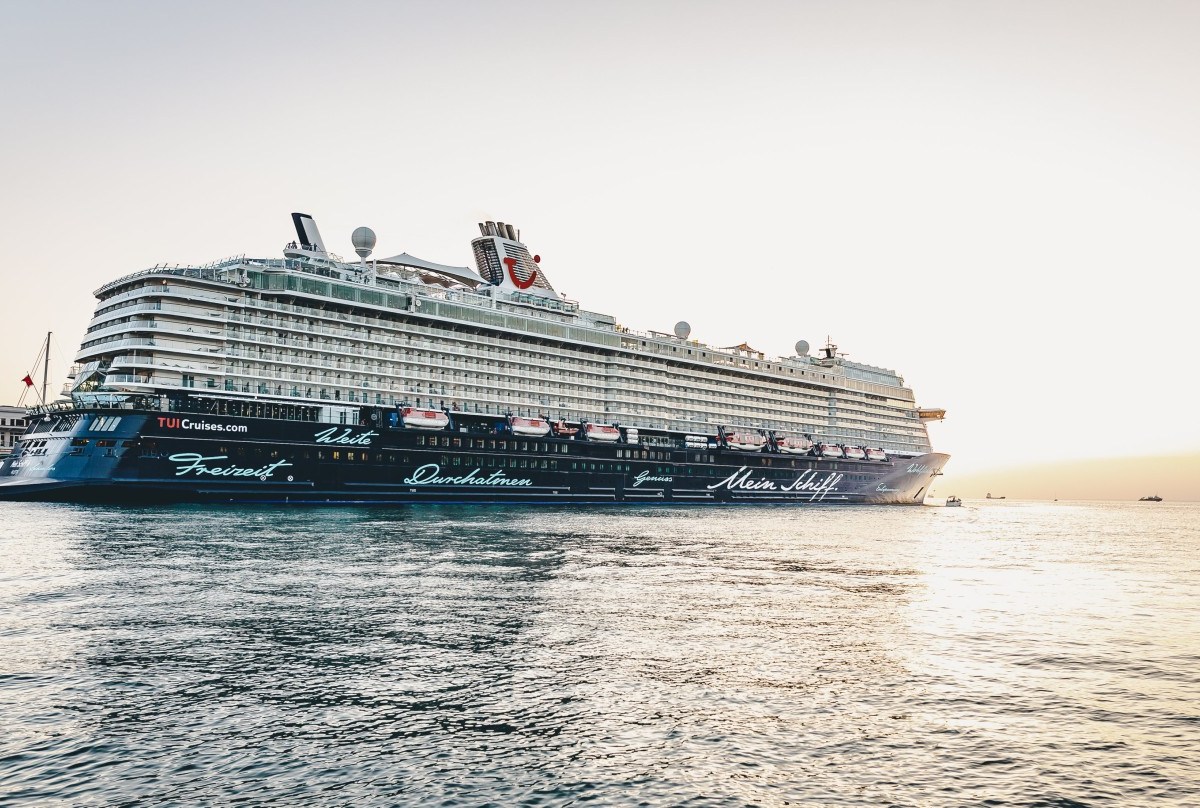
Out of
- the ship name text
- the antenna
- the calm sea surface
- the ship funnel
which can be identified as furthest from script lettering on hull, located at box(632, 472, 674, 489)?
the calm sea surface

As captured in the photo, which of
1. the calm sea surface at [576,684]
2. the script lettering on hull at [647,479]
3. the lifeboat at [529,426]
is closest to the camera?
the calm sea surface at [576,684]

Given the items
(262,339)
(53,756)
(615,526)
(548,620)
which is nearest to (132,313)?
(262,339)

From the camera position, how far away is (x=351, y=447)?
77375 millimetres

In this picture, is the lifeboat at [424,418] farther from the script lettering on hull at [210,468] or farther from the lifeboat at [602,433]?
the lifeboat at [602,433]

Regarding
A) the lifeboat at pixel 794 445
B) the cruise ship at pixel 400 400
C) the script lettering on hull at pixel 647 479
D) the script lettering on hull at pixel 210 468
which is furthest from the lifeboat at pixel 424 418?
the lifeboat at pixel 794 445

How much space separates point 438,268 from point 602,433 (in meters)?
28.7

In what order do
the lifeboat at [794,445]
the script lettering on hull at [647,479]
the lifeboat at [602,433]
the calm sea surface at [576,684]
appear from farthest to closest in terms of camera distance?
the lifeboat at [794,445] < the script lettering on hull at [647,479] < the lifeboat at [602,433] < the calm sea surface at [576,684]

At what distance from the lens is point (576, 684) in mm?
16859

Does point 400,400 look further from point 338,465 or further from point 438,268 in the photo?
point 438,268

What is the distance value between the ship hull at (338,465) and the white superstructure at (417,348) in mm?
4861

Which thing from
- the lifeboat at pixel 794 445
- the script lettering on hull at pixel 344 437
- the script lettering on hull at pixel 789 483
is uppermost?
the lifeboat at pixel 794 445

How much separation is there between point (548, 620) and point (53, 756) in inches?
517

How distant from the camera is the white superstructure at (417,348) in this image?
242 feet

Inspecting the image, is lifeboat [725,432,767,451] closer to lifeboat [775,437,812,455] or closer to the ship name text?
lifeboat [775,437,812,455]
